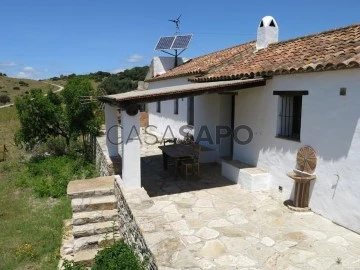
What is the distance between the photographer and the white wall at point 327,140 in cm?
655

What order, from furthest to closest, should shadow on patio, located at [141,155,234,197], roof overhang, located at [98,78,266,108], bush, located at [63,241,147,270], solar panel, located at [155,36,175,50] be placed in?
solar panel, located at [155,36,175,50], shadow on patio, located at [141,155,234,197], roof overhang, located at [98,78,266,108], bush, located at [63,241,147,270]

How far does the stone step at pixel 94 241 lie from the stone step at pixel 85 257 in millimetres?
88

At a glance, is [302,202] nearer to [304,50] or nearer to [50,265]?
[304,50]

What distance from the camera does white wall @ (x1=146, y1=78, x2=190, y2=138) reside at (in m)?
16.0

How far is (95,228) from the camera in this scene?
25.5 feet

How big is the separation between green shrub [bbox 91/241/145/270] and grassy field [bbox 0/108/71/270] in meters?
1.82

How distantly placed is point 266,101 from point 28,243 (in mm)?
7462

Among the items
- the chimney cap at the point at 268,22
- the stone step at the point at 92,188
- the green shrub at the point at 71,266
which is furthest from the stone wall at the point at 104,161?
the chimney cap at the point at 268,22

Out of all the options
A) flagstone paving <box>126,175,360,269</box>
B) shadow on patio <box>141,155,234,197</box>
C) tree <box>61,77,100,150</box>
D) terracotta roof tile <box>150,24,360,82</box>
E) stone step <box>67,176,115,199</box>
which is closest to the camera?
flagstone paving <box>126,175,360,269</box>

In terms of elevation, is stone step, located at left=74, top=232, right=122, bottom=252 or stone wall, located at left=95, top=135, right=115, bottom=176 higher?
stone wall, located at left=95, top=135, right=115, bottom=176

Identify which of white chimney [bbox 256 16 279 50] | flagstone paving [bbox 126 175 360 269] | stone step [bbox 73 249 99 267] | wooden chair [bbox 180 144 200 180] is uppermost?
white chimney [bbox 256 16 279 50]

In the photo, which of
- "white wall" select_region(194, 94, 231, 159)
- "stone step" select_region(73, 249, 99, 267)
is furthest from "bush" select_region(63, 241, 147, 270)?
"white wall" select_region(194, 94, 231, 159)

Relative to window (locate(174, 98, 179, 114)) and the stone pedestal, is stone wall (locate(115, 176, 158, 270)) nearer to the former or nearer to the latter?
the stone pedestal

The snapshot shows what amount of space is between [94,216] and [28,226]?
9.44ft
